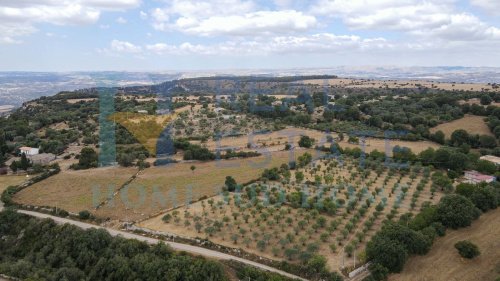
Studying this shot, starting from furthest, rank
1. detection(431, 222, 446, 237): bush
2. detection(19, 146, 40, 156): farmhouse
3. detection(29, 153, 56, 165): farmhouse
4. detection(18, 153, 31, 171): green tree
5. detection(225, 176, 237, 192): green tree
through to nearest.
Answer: detection(19, 146, 40, 156): farmhouse, detection(29, 153, 56, 165): farmhouse, detection(18, 153, 31, 171): green tree, detection(225, 176, 237, 192): green tree, detection(431, 222, 446, 237): bush

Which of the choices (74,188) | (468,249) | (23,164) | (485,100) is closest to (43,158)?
(23,164)

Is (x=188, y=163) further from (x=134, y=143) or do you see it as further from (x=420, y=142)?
(x=420, y=142)

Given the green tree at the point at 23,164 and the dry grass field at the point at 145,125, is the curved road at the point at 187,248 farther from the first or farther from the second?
the dry grass field at the point at 145,125

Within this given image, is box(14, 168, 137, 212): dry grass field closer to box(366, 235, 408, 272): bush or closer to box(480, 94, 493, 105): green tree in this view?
box(366, 235, 408, 272): bush

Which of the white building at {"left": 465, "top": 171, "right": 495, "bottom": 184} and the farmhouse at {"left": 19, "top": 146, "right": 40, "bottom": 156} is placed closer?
the white building at {"left": 465, "top": 171, "right": 495, "bottom": 184}

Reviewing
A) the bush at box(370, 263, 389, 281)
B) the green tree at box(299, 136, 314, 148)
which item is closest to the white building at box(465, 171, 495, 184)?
the bush at box(370, 263, 389, 281)
